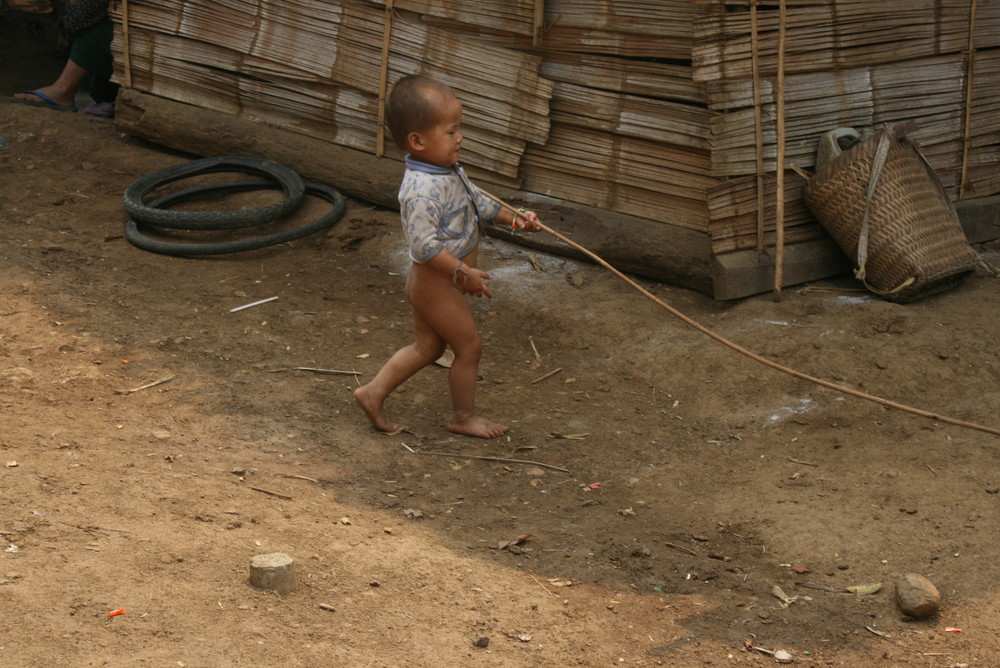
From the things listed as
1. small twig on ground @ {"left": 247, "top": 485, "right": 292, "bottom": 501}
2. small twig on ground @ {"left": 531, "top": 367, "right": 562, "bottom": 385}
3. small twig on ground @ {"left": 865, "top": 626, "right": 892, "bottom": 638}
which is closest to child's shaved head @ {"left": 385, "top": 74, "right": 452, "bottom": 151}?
small twig on ground @ {"left": 247, "top": 485, "right": 292, "bottom": 501}

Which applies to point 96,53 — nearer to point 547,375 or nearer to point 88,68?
point 88,68

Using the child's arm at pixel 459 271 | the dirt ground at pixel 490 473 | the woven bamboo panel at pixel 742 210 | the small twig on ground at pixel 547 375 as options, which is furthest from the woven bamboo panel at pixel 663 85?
the child's arm at pixel 459 271

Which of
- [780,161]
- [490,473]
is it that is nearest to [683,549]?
[490,473]

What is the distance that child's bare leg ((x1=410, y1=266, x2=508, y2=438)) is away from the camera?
4.25 m

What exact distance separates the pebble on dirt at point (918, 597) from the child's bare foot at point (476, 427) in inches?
73.1

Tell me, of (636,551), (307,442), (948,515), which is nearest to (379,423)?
(307,442)

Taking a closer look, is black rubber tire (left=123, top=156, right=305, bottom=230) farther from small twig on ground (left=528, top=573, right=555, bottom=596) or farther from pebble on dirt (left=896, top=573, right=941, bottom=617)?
pebble on dirt (left=896, top=573, right=941, bottom=617)

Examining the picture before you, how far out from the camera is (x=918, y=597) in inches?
123

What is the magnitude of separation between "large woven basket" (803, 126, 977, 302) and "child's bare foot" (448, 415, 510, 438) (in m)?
2.23

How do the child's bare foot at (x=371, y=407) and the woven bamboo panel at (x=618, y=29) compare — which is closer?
the child's bare foot at (x=371, y=407)

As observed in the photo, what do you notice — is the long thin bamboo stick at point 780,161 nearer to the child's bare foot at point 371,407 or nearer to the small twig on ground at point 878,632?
the child's bare foot at point 371,407

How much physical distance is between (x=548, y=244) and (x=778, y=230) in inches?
55.2

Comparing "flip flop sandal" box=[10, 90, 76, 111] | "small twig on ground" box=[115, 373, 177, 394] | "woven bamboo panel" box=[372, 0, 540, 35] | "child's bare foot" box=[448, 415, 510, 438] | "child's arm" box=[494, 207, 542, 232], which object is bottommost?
"small twig on ground" box=[115, 373, 177, 394]

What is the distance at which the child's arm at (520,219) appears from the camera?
420cm
